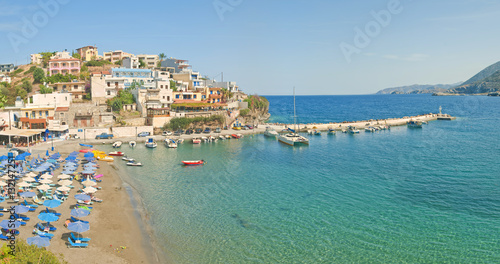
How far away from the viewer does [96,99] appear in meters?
72.2

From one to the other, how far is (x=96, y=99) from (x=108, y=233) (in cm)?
5723

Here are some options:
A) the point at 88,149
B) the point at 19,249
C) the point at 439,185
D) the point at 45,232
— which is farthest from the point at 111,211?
the point at 439,185

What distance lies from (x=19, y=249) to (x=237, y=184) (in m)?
23.4

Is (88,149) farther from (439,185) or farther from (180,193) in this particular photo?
(439,185)

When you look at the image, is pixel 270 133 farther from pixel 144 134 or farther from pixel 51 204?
pixel 51 204

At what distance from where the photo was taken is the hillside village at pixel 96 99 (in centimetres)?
5912

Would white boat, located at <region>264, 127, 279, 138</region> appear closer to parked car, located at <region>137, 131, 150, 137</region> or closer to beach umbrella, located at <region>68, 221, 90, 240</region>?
parked car, located at <region>137, 131, 150, 137</region>

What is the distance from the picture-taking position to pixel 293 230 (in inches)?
968

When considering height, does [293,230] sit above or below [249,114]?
below

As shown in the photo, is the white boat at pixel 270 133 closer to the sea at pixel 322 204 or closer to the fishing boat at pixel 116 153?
A: the sea at pixel 322 204

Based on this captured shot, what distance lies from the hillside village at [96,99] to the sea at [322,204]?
589 inches

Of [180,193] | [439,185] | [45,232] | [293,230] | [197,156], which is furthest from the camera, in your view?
[197,156]

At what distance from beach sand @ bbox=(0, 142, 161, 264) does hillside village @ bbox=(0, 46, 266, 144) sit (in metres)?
28.0

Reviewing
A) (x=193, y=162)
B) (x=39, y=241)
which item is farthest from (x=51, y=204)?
(x=193, y=162)
